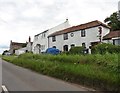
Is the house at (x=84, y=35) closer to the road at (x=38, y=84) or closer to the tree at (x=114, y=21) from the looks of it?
the tree at (x=114, y=21)

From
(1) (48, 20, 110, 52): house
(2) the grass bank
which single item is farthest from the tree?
(2) the grass bank

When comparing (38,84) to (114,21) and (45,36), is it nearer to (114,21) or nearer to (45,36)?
(114,21)

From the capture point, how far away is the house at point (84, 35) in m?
50.4

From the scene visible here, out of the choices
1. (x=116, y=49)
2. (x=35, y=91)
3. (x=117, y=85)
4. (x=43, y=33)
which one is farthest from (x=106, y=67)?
(x=43, y=33)

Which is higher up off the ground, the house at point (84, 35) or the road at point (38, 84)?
the house at point (84, 35)

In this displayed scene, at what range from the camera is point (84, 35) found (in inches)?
2120

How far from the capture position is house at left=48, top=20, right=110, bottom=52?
50.4 m

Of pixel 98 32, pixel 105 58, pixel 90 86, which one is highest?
pixel 98 32

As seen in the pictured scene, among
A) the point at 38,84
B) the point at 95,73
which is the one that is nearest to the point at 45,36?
the point at 38,84

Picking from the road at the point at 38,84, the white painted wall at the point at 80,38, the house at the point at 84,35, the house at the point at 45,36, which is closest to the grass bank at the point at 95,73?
the road at the point at 38,84

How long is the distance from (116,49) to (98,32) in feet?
79.1

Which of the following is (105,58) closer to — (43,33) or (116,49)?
(116,49)

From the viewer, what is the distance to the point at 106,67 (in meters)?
15.7

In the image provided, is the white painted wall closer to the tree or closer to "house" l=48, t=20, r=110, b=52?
"house" l=48, t=20, r=110, b=52
